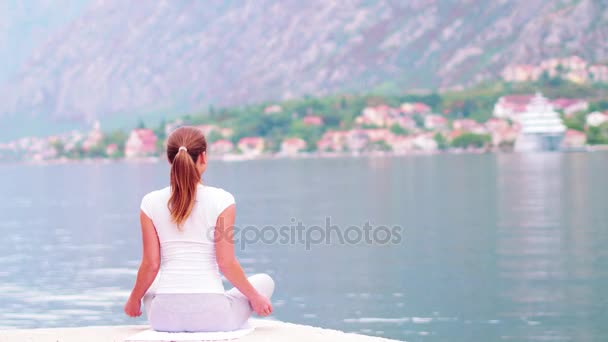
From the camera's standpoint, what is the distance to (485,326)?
1555cm

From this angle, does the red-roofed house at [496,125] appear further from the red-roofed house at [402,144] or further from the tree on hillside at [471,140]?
the red-roofed house at [402,144]

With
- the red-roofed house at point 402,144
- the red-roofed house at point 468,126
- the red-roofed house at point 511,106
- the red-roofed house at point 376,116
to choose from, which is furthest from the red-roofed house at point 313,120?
the red-roofed house at point 511,106

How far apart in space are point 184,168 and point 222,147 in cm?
17713

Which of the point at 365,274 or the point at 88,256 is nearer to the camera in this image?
the point at 365,274

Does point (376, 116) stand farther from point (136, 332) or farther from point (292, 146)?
point (136, 332)

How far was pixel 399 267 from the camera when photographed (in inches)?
893

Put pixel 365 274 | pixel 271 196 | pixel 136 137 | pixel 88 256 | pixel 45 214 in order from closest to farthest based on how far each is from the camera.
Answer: pixel 365 274 → pixel 88 256 → pixel 45 214 → pixel 271 196 → pixel 136 137

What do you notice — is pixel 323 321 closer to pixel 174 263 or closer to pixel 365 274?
pixel 365 274

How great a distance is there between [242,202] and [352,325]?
111 feet

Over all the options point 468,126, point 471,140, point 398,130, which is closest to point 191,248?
point 471,140

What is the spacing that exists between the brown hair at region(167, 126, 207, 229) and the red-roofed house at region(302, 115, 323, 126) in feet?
591

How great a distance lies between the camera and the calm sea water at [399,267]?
16297 millimetres

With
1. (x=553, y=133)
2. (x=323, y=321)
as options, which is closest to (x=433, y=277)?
(x=323, y=321)

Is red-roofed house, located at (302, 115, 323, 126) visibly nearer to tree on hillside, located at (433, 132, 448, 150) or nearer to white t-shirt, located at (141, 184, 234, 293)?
tree on hillside, located at (433, 132, 448, 150)
